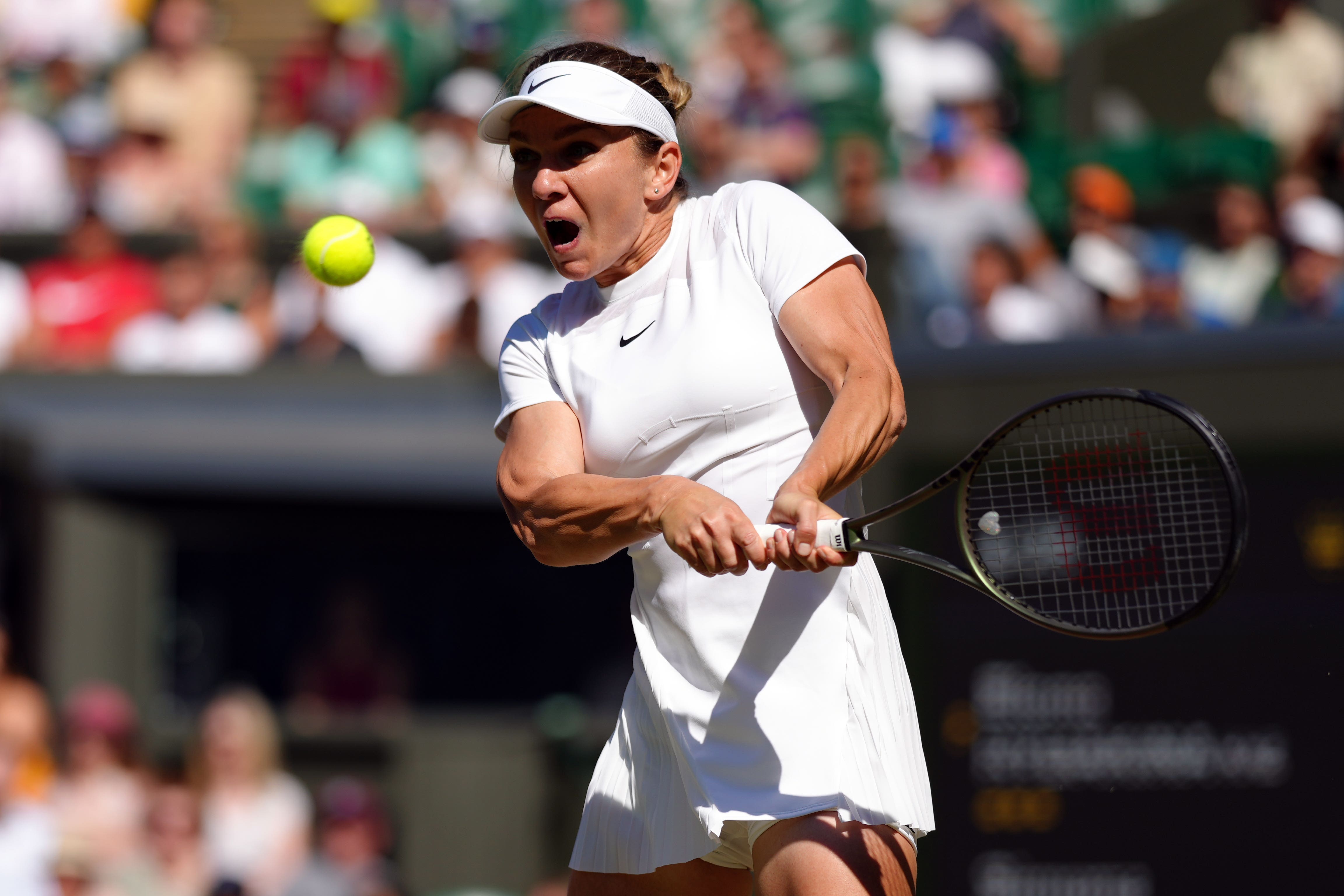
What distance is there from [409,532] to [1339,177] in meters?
4.66

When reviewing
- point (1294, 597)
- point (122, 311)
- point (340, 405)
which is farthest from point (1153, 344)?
point (122, 311)

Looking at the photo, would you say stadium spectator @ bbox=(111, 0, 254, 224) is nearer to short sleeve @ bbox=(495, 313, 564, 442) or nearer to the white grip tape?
short sleeve @ bbox=(495, 313, 564, 442)

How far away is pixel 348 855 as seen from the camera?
6941 mm

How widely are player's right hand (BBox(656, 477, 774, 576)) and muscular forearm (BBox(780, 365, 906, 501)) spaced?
99 millimetres

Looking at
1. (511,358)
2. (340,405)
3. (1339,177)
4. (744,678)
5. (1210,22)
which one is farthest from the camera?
(1210,22)

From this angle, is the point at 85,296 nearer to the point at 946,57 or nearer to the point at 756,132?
the point at 756,132

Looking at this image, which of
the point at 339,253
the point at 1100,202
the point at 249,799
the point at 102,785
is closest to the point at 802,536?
the point at 339,253

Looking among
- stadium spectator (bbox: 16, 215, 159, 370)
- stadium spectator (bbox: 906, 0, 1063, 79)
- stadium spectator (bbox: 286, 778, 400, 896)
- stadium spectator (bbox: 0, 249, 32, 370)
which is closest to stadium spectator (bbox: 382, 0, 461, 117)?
stadium spectator (bbox: 16, 215, 159, 370)

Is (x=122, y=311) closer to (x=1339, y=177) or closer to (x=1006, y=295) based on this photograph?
(x=1006, y=295)

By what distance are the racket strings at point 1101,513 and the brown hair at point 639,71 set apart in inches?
30.5

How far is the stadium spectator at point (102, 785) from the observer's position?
23.1 feet

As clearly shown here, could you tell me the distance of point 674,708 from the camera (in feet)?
9.20

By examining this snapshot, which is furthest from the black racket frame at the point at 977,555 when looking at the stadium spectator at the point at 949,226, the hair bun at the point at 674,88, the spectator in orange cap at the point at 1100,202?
the spectator in orange cap at the point at 1100,202

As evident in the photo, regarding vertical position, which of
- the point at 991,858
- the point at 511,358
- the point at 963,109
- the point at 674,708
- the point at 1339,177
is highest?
the point at 963,109
